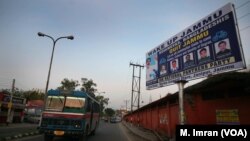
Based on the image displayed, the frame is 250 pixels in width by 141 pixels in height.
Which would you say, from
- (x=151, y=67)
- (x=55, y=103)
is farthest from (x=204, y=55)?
(x=55, y=103)

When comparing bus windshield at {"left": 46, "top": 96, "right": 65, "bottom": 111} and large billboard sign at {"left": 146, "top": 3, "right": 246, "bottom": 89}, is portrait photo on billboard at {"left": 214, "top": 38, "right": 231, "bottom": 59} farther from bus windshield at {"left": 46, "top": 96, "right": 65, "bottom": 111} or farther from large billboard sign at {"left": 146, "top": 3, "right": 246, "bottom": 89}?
bus windshield at {"left": 46, "top": 96, "right": 65, "bottom": 111}

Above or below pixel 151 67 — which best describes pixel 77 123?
below

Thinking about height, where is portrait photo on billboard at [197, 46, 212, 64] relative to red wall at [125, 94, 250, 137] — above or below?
above

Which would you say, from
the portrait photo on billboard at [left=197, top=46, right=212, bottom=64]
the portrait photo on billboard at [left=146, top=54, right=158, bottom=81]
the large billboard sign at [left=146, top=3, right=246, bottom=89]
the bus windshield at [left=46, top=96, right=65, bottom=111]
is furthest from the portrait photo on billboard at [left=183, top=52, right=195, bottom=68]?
the bus windshield at [left=46, top=96, right=65, bottom=111]

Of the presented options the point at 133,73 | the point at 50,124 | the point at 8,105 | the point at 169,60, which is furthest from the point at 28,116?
the point at 169,60

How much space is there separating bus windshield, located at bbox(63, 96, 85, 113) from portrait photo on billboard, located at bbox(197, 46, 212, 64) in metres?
7.12

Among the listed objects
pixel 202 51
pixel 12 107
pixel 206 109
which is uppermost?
pixel 202 51

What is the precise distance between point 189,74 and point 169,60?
214 cm

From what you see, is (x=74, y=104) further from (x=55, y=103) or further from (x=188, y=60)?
(x=188, y=60)

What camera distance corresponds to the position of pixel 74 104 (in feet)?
42.2

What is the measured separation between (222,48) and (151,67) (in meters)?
6.09

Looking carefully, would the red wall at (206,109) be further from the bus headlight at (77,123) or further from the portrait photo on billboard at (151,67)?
the bus headlight at (77,123)

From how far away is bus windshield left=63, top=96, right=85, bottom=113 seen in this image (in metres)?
12.7

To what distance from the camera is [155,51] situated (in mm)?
14742
